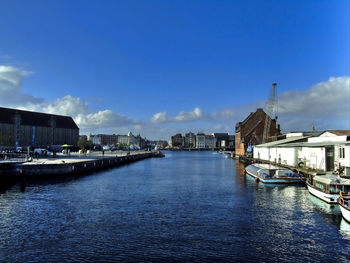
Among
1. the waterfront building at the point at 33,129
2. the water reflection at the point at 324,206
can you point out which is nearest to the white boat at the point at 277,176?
the water reflection at the point at 324,206

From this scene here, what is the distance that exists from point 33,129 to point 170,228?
133160mm

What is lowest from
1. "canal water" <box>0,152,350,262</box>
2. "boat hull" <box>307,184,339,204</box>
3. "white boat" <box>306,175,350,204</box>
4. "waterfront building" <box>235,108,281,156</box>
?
"canal water" <box>0,152,350,262</box>

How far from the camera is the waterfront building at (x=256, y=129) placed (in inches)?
5017

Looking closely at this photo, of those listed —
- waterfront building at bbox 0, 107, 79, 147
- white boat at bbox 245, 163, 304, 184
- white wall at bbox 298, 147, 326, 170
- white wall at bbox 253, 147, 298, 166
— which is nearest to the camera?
white boat at bbox 245, 163, 304, 184

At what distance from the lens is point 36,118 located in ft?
471

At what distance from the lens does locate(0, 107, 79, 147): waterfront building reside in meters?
126

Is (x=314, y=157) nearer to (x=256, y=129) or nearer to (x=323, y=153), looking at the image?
(x=323, y=153)

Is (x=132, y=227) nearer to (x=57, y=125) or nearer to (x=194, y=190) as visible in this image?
(x=194, y=190)

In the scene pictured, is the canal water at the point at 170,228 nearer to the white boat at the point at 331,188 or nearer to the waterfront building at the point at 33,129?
A: the white boat at the point at 331,188

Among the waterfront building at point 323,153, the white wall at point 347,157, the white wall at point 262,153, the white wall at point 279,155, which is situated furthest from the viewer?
the white wall at point 262,153

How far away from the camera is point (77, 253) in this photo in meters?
17.0

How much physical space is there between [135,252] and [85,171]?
159ft

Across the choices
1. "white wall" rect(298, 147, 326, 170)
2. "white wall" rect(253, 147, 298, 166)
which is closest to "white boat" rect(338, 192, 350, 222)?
"white wall" rect(298, 147, 326, 170)

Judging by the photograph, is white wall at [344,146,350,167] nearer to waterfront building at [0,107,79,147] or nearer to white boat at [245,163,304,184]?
white boat at [245,163,304,184]
